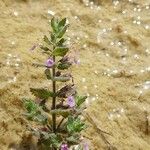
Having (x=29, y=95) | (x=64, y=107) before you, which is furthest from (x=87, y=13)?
(x=64, y=107)

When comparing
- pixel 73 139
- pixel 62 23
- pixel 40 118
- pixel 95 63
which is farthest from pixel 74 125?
pixel 95 63

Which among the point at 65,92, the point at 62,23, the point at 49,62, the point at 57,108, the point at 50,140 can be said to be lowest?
the point at 50,140

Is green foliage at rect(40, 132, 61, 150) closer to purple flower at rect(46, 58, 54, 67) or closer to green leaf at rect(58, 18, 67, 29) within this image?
purple flower at rect(46, 58, 54, 67)

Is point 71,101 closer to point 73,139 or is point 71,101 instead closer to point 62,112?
point 62,112

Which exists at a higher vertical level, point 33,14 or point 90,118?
point 33,14

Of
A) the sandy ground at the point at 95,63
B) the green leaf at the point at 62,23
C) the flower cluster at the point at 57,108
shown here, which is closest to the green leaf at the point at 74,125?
the flower cluster at the point at 57,108

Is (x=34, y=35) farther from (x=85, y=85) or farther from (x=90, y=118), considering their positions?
(x=90, y=118)
